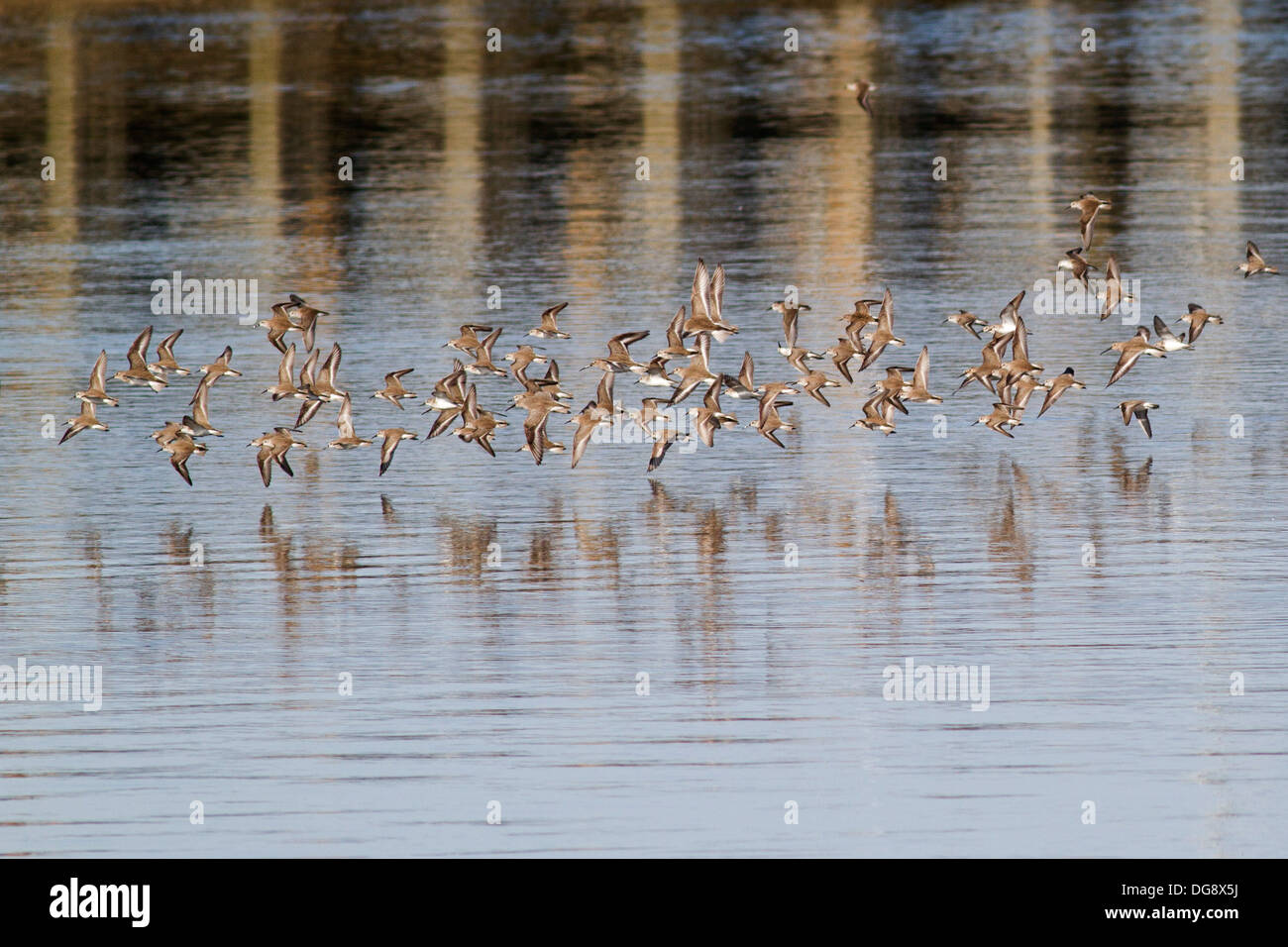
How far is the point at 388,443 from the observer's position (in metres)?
26.3

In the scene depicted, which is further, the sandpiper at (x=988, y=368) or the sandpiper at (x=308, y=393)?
the sandpiper at (x=988, y=368)

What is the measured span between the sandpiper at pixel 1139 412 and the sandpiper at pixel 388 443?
A: 297 inches

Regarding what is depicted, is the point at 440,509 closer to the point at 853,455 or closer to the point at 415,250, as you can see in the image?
the point at 853,455

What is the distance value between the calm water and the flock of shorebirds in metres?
0.36

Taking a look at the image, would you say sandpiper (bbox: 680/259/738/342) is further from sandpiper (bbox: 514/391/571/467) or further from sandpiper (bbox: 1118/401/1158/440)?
sandpiper (bbox: 1118/401/1158/440)

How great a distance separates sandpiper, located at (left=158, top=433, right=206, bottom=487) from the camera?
2581 cm

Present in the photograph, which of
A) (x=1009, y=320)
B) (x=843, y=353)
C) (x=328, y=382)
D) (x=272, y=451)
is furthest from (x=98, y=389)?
(x=1009, y=320)

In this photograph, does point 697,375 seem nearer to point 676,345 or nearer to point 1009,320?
point 676,345

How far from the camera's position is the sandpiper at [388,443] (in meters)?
26.1

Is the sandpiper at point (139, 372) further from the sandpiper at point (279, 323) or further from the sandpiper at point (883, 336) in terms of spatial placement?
the sandpiper at point (883, 336)

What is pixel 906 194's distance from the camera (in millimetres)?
46125

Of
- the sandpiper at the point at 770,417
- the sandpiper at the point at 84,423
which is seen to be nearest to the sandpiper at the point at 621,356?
the sandpiper at the point at 770,417

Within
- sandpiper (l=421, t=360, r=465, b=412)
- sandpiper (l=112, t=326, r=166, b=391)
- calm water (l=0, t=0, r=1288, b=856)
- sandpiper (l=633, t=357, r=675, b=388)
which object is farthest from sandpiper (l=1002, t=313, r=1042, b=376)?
sandpiper (l=112, t=326, r=166, b=391)
